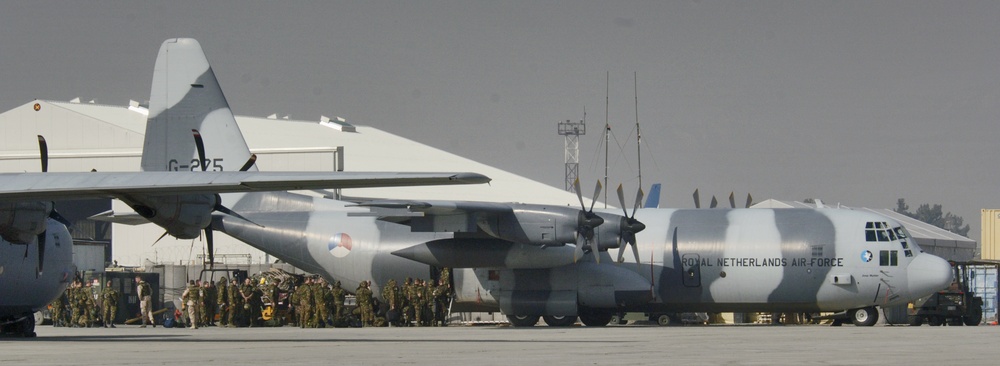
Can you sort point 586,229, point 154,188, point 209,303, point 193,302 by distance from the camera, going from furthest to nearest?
1. point 209,303
2. point 193,302
3. point 586,229
4. point 154,188

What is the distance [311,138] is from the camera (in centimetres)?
5916

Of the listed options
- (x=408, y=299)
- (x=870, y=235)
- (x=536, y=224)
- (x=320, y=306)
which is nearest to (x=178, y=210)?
(x=536, y=224)

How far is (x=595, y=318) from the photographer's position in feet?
102

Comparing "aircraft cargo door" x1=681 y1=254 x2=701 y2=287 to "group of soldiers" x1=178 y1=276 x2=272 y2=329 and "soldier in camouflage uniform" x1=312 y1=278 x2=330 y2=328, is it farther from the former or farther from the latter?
"group of soldiers" x1=178 y1=276 x2=272 y2=329

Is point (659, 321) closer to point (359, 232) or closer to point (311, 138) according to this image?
point (359, 232)

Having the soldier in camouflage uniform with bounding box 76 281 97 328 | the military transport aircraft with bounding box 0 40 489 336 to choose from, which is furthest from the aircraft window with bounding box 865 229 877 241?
the soldier in camouflage uniform with bounding box 76 281 97 328

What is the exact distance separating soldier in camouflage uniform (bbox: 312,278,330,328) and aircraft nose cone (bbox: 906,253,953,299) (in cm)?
1453

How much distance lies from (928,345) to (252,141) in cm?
4128

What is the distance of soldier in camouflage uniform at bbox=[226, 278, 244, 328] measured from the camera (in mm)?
31984

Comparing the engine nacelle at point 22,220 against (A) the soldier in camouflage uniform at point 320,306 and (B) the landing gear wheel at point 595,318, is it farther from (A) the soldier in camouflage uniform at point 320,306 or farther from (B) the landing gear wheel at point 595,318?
(B) the landing gear wheel at point 595,318

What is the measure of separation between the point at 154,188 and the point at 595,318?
650 inches

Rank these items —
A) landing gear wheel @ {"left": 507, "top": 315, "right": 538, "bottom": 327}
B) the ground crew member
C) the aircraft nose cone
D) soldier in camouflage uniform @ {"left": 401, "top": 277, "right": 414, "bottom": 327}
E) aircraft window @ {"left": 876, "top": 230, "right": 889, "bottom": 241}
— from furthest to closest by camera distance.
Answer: the ground crew member < soldier in camouflage uniform @ {"left": 401, "top": 277, "right": 414, "bottom": 327} < landing gear wheel @ {"left": 507, "top": 315, "right": 538, "bottom": 327} < aircraft window @ {"left": 876, "top": 230, "right": 889, "bottom": 241} < the aircraft nose cone

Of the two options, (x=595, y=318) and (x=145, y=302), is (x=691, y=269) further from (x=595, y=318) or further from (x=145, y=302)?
(x=145, y=302)

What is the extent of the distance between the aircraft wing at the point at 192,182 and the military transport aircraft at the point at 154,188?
0.04ft
